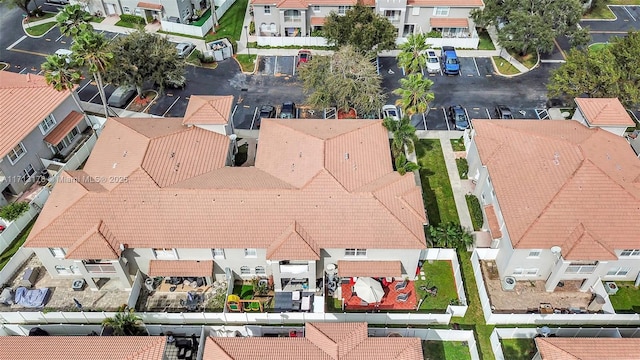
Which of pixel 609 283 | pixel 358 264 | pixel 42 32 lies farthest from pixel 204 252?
pixel 42 32

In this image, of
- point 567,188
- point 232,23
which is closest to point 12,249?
point 232,23

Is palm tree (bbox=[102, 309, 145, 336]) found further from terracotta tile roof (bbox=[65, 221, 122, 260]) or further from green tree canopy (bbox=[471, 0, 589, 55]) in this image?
green tree canopy (bbox=[471, 0, 589, 55])

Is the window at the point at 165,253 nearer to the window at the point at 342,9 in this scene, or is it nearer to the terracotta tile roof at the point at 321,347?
the terracotta tile roof at the point at 321,347

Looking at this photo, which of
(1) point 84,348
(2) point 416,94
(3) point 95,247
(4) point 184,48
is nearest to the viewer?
(1) point 84,348

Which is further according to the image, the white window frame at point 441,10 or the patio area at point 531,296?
the white window frame at point 441,10

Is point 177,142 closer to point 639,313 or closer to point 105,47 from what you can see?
point 105,47

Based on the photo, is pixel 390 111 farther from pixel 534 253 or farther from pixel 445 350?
pixel 445 350

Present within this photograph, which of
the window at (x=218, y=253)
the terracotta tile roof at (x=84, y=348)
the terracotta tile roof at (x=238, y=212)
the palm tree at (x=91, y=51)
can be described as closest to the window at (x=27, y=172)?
the terracotta tile roof at (x=238, y=212)
